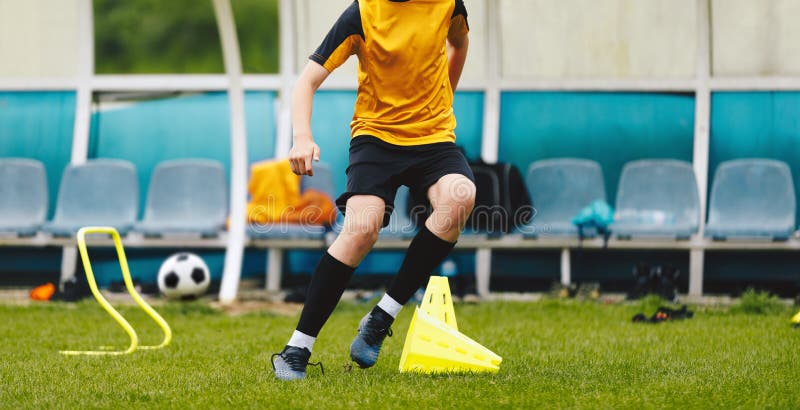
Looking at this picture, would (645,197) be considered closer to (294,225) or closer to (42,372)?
(294,225)

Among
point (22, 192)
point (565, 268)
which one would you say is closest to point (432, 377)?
point (565, 268)

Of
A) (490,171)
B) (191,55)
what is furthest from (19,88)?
(191,55)

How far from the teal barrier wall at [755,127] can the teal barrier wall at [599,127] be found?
279 mm

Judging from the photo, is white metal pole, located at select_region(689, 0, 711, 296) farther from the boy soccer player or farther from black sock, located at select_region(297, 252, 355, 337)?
black sock, located at select_region(297, 252, 355, 337)

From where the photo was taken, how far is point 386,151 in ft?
16.4

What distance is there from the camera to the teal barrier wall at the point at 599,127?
38.5 ft

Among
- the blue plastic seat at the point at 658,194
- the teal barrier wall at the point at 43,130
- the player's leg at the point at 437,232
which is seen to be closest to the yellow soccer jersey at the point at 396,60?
the player's leg at the point at 437,232

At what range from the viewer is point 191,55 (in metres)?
32.2

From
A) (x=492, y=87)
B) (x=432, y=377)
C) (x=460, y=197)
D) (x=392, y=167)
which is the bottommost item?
(x=432, y=377)

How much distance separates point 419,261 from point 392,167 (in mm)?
464

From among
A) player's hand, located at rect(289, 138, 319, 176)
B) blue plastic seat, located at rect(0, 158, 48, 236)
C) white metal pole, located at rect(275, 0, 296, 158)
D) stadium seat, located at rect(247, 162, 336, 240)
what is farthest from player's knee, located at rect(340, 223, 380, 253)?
blue plastic seat, located at rect(0, 158, 48, 236)

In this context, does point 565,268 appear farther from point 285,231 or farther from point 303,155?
point 303,155

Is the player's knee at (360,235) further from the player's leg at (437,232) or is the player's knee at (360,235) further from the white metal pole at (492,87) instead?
the white metal pole at (492,87)

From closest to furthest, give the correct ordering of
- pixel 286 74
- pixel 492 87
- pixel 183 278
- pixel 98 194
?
pixel 183 278
pixel 98 194
pixel 492 87
pixel 286 74
